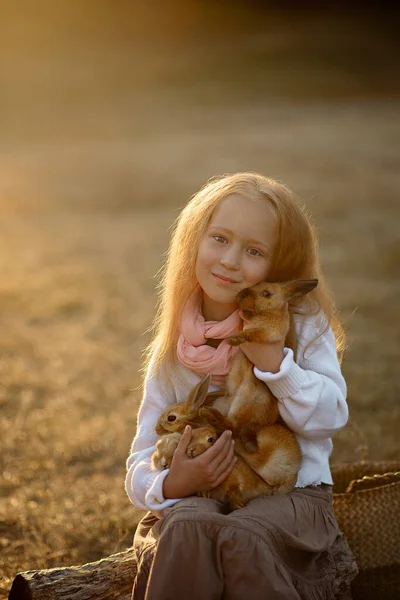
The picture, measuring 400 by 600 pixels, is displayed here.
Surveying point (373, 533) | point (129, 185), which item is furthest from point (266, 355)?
point (129, 185)

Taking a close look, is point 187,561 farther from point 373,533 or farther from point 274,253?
point 373,533

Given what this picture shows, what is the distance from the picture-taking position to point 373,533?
13.0ft

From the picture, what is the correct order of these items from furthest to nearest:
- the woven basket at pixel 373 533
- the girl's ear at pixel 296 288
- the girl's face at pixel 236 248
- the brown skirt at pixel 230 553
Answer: the woven basket at pixel 373 533
the girl's face at pixel 236 248
the girl's ear at pixel 296 288
the brown skirt at pixel 230 553

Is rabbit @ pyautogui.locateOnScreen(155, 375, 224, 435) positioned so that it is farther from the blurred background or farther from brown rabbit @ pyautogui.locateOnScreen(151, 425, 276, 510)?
the blurred background

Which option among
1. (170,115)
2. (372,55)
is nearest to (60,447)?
(170,115)

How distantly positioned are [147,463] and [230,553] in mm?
561

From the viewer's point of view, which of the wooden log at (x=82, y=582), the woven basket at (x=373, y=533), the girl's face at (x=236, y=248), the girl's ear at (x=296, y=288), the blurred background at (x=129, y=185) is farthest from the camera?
the blurred background at (x=129, y=185)

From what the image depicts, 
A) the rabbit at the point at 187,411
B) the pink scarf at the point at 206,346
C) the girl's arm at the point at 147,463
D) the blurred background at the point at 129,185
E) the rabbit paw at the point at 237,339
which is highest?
the rabbit paw at the point at 237,339

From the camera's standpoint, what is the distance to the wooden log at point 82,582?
3303 millimetres

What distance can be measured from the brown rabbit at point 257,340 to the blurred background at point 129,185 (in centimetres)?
159

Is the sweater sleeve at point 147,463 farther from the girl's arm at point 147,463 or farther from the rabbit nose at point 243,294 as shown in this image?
the rabbit nose at point 243,294

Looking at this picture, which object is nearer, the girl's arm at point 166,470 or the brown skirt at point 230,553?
the brown skirt at point 230,553

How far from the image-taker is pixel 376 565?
154 inches

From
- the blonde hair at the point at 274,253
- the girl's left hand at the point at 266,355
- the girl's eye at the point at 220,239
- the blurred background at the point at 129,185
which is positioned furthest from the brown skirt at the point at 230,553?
the blurred background at the point at 129,185
